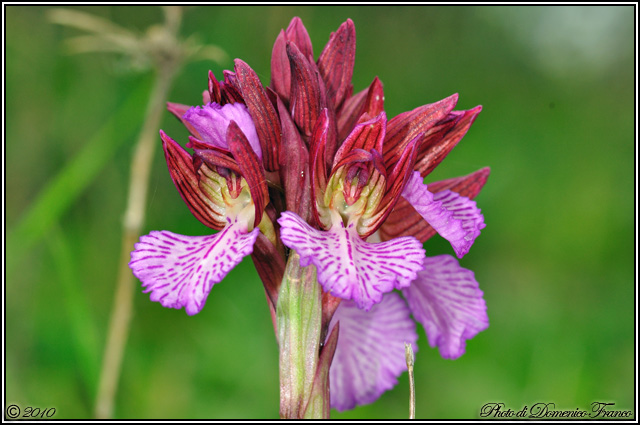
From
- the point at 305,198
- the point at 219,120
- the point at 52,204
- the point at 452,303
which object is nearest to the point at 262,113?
the point at 219,120

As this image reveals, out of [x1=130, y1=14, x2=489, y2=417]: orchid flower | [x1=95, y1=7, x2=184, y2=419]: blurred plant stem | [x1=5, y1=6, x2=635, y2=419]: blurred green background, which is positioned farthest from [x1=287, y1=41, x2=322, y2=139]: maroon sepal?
[x1=5, y1=6, x2=635, y2=419]: blurred green background

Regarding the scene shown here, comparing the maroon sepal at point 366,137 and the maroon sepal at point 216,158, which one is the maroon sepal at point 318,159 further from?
the maroon sepal at point 216,158

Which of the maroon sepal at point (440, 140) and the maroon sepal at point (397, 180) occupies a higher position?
the maroon sepal at point (440, 140)

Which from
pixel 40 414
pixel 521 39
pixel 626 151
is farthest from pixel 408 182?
pixel 521 39

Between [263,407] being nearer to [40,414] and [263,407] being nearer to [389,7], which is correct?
[40,414]

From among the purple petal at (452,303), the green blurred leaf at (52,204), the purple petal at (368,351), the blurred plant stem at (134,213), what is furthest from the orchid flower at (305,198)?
the green blurred leaf at (52,204)

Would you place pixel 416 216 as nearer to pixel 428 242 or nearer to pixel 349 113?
pixel 349 113

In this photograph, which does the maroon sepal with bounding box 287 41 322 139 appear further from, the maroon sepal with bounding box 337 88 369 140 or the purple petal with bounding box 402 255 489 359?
the purple petal with bounding box 402 255 489 359
